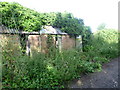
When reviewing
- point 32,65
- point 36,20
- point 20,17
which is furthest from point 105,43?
point 20,17

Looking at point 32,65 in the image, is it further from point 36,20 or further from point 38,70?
point 36,20

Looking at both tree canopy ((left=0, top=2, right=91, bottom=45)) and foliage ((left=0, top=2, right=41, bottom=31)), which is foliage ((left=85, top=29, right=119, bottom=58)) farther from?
foliage ((left=0, top=2, right=41, bottom=31))

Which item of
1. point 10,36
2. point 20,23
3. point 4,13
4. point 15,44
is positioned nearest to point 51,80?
point 15,44

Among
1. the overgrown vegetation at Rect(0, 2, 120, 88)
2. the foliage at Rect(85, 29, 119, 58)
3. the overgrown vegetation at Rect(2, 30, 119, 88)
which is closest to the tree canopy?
the overgrown vegetation at Rect(0, 2, 120, 88)

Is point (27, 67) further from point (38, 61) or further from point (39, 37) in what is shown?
point (39, 37)

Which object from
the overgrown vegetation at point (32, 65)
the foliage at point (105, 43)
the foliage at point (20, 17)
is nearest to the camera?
the overgrown vegetation at point (32, 65)

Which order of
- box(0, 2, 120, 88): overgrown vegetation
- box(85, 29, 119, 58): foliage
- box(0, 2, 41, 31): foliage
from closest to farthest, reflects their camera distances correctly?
box(0, 2, 120, 88): overgrown vegetation, box(0, 2, 41, 31): foliage, box(85, 29, 119, 58): foliage

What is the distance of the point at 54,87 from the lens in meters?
2.81

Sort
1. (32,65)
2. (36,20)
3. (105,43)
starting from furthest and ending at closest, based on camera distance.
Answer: (105,43) → (36,20) → (32,65)

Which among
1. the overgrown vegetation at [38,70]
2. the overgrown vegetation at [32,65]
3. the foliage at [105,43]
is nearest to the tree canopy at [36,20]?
the overgrown vegetation at [32,65]

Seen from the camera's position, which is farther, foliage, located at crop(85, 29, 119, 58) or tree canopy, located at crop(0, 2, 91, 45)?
foliage, located at crop(85, 29, 119, 58)

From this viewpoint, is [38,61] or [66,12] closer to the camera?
[38,61]

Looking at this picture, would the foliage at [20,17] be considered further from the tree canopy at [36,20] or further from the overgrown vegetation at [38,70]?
the overgrown vegetation at [38,70]

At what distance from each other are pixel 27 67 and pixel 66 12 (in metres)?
6.67
